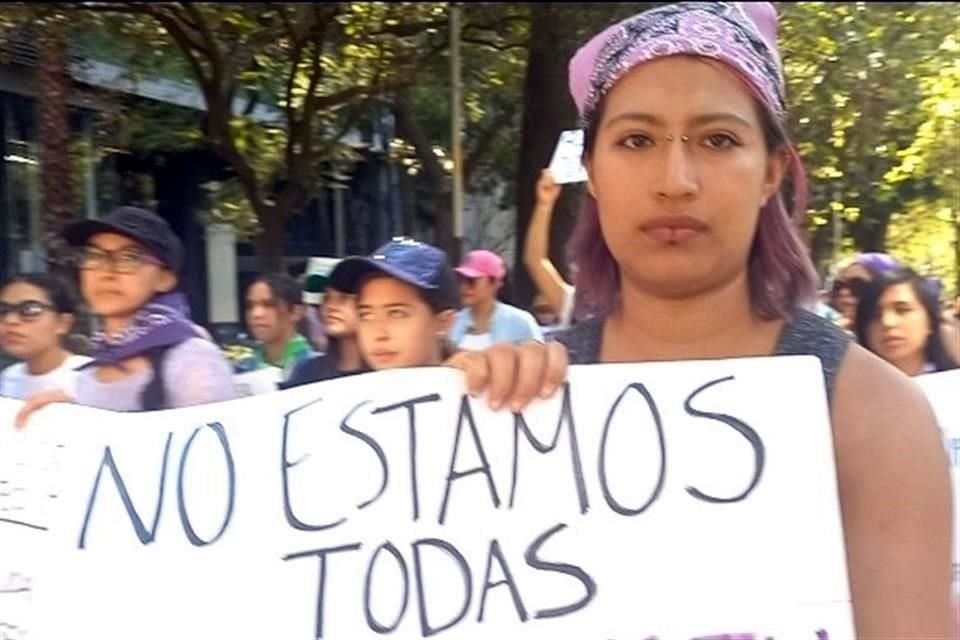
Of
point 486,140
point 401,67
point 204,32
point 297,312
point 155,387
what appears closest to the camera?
point 155,387

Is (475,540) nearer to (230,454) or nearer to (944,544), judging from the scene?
(230,454)

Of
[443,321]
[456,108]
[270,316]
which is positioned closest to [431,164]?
[456,108]

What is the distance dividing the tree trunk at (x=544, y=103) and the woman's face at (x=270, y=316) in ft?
20.1

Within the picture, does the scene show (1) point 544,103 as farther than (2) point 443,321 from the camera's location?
Yes

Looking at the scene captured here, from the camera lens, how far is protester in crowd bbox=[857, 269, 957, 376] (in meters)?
3.98

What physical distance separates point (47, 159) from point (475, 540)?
7.12 meters

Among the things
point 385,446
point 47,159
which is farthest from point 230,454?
point 47,159

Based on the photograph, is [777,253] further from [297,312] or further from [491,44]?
[491,44]

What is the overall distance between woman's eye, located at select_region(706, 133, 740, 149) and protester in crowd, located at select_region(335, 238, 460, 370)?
1761mm

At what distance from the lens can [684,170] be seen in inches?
54.2

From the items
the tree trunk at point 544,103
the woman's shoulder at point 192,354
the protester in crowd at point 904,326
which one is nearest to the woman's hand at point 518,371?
the woman's shoulder at point 192,354

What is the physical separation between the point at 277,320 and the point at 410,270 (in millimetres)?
2217

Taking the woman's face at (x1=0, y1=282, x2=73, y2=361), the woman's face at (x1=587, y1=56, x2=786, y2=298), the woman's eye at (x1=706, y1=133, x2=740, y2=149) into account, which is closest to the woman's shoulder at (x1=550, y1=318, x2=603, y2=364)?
the woman's face at (x1=587, y1=56, x2=786, y2=298)

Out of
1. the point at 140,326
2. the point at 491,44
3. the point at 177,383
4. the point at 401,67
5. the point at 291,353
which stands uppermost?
the point at 491,44
